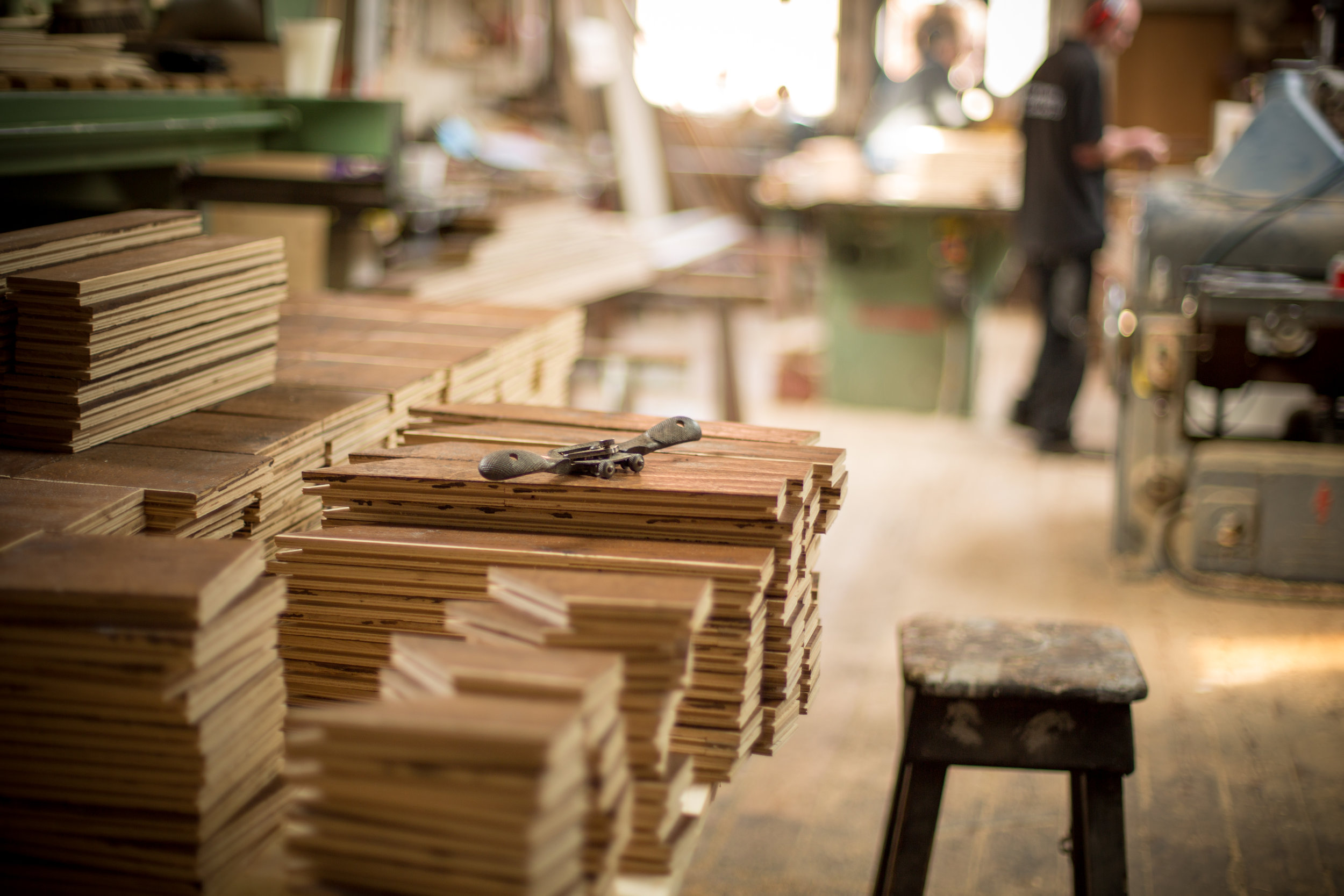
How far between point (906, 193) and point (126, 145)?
437 centimetres

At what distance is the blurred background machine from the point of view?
3664 mm

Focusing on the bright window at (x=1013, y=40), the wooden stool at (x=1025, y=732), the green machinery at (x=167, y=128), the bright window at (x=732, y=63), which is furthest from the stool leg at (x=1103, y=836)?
the bright window at (x=1013, y=40)

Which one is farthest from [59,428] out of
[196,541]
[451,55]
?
[451,55]

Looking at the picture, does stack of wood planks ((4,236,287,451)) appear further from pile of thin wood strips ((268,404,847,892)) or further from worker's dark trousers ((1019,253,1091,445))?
worker's dark trousers ((1019,253,1091,445))

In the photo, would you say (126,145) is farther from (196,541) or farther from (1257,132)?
(1257,132)

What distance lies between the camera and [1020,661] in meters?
2.03

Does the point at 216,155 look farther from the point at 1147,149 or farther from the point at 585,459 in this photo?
the point at 1147,149

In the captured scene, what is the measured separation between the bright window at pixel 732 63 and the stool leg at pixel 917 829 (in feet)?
27.3


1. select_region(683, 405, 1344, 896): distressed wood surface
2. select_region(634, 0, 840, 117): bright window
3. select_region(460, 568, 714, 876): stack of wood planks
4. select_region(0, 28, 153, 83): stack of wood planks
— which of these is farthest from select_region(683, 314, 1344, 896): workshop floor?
select_region(634, 0, 840, 117): bright window

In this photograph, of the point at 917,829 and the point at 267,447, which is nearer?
the point at 267,447

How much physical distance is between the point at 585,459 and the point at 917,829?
990 millimetres

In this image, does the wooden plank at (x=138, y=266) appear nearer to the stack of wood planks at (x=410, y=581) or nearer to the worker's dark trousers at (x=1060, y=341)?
the stack of wood planks at (x=410, y=581)

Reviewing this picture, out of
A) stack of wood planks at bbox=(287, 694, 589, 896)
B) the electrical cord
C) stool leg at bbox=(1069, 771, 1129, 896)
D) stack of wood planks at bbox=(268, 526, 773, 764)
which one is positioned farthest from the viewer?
the electrical cord

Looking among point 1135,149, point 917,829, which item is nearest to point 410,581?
point 917,829
